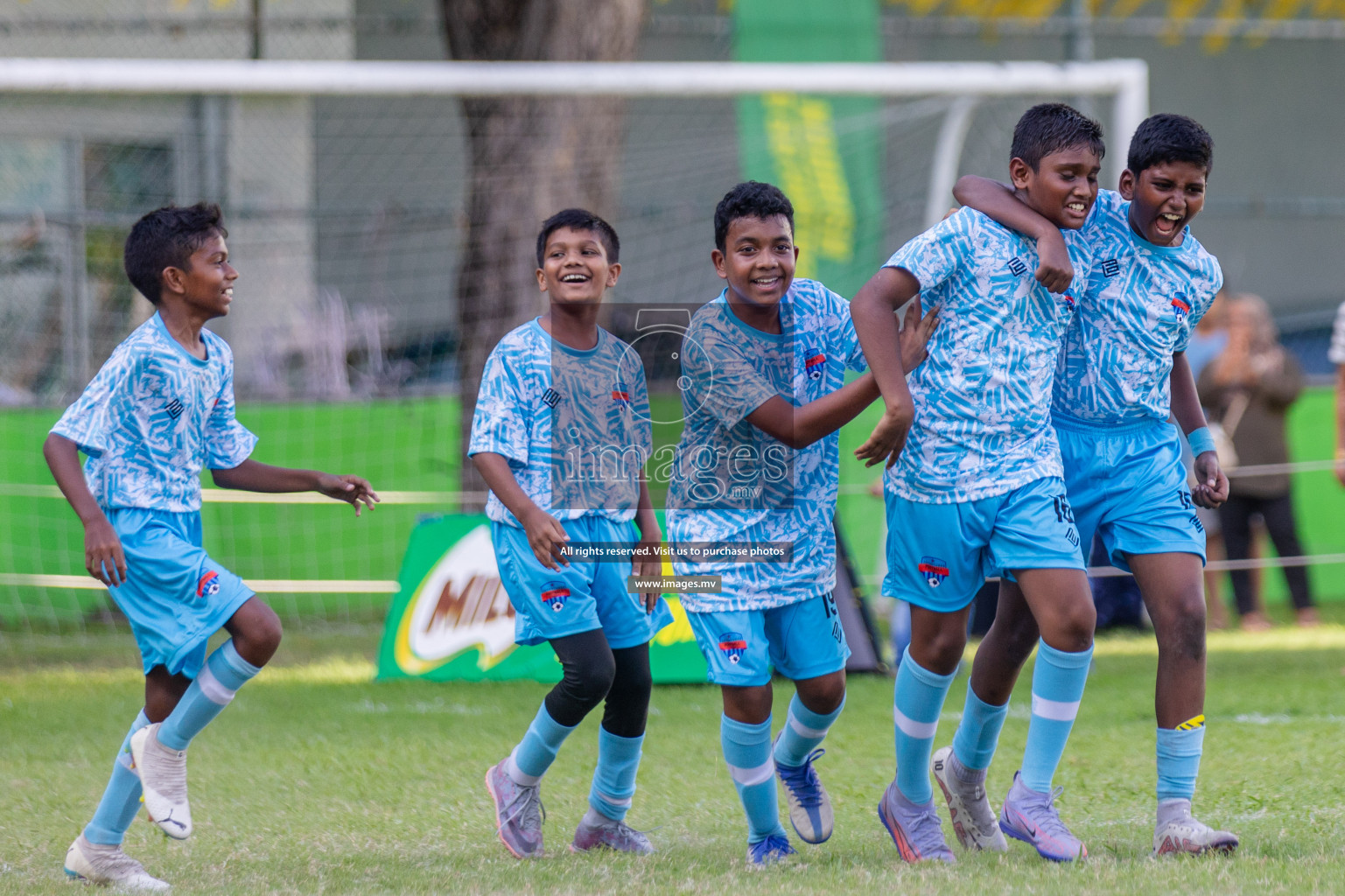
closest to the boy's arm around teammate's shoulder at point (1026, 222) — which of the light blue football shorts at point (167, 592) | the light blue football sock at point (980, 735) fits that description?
the light blue football sock at point (980, 735)

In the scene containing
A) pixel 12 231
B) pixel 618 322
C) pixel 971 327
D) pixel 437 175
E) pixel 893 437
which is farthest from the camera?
pixel 437 175

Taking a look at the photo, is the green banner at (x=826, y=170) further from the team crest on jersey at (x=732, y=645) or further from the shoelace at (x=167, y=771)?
the shoelace at (x=167, y=771)

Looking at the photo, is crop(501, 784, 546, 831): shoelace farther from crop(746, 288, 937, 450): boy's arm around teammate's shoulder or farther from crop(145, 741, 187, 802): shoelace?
crop(746, 288, 937, 450): boy's arm around teammate's shoulder

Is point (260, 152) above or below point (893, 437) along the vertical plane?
above

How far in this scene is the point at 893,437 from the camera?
12.0ft

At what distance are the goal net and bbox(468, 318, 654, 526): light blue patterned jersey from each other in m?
5.08

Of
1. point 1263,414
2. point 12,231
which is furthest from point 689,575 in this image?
point 12,231

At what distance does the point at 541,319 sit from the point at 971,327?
51.6 inches

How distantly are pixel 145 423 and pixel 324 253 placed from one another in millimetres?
8058

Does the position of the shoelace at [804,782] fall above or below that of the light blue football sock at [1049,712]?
below

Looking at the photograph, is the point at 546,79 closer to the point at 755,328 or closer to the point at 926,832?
the point at 755,328

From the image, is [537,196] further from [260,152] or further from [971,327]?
[971,327]

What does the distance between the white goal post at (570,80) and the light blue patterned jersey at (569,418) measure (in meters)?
4.11

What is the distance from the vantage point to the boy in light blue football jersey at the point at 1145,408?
398 centimetres
